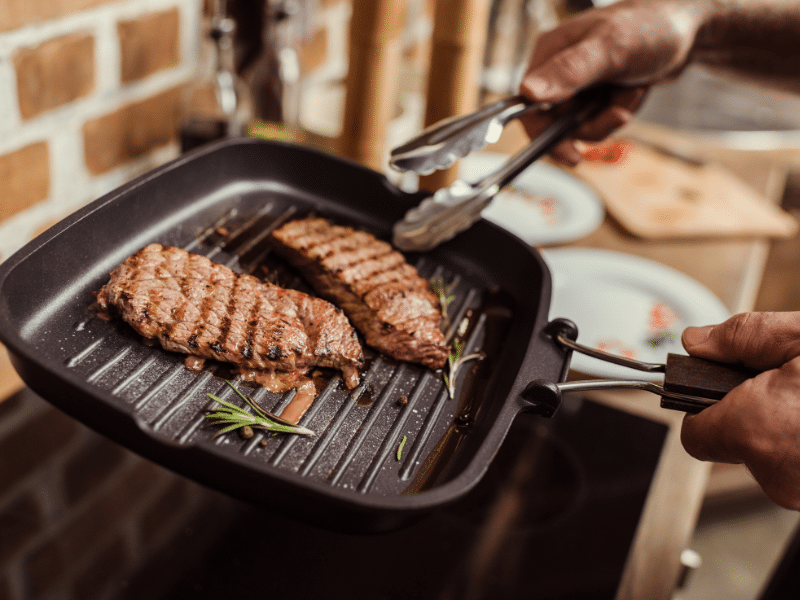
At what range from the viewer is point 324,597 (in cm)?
110

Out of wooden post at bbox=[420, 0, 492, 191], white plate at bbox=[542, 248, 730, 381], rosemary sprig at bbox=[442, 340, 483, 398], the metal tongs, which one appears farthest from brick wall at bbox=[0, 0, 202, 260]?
white plate at bbox=[542, 248, 730, 381]

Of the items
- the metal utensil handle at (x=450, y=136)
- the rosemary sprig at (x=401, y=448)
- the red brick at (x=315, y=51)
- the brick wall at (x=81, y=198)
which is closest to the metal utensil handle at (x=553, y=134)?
the metal utensil handle at (x=450, y=136)

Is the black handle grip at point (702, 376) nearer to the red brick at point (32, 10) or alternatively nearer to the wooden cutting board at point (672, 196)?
the wooden cutting board at point (672, 196)

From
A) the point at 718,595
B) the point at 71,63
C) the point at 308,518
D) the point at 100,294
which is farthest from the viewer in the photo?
the point at 718,595

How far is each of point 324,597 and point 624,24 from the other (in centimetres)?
138

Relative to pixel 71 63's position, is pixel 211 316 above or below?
below

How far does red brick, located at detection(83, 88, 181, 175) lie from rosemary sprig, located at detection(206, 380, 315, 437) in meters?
0.98

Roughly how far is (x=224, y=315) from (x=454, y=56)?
990 mm

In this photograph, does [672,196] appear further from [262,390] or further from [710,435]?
[262,390]

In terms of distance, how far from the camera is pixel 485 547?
1.21 m

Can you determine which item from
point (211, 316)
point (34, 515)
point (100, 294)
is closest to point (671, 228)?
point (211, 316)

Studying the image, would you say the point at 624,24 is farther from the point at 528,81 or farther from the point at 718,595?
the point at 718,595

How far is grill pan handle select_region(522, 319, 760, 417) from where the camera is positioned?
3.14 feet

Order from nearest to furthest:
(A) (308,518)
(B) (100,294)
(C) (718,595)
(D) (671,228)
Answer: (A) (308,518), (B) (100,294), (D) (671,228), (C) (718,595)
